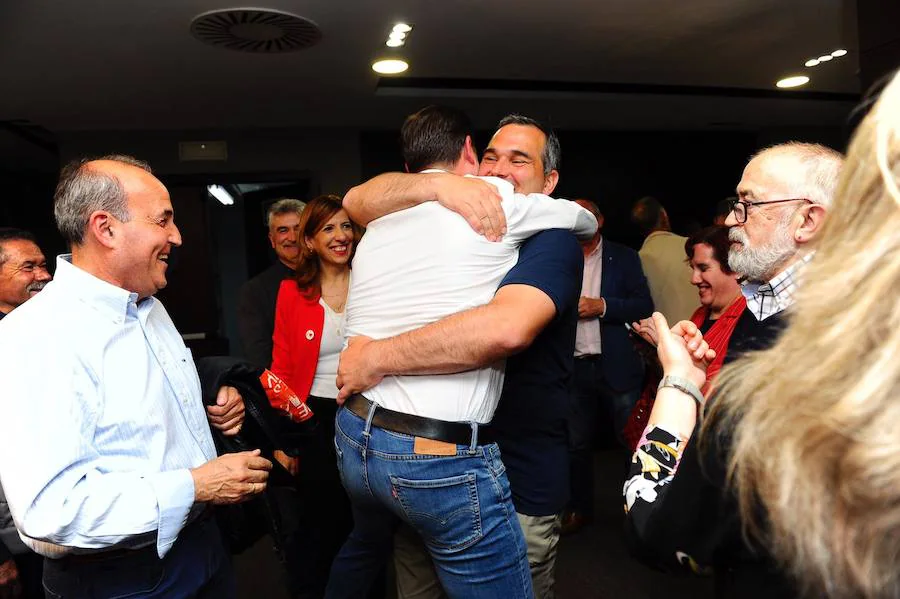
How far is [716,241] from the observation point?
8.82ft

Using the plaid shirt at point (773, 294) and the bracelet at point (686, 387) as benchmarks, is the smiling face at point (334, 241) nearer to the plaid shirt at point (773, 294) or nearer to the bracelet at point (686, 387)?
the plaid shirt at point (773, 294)

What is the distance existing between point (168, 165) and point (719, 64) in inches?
173

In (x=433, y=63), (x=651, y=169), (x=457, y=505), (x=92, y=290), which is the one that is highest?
(x=433, y=63)

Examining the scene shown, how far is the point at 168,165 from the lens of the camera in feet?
17.8

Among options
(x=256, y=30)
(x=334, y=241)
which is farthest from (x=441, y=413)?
(x=256, y=30)

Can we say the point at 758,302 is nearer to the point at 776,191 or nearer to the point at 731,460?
the point at 776,191

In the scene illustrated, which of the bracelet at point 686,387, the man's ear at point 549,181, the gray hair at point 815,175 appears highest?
the man's ear at point 549,181

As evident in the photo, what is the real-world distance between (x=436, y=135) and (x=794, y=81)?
452 cm

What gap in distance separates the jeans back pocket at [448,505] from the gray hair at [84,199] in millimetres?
834

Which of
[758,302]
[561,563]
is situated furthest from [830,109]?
[758,302]

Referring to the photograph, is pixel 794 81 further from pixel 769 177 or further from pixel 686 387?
pixel 686 387

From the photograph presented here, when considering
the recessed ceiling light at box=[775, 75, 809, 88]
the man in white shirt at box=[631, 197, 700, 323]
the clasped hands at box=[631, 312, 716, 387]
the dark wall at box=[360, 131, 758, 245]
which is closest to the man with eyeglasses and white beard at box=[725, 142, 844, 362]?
the clasped hands at box=[631, 312, 716, 387]

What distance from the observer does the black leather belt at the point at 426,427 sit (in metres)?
1.36

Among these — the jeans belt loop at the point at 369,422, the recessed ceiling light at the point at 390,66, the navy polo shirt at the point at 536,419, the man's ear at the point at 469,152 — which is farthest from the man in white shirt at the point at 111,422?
the recessed ceiling light at the point at 390,66
